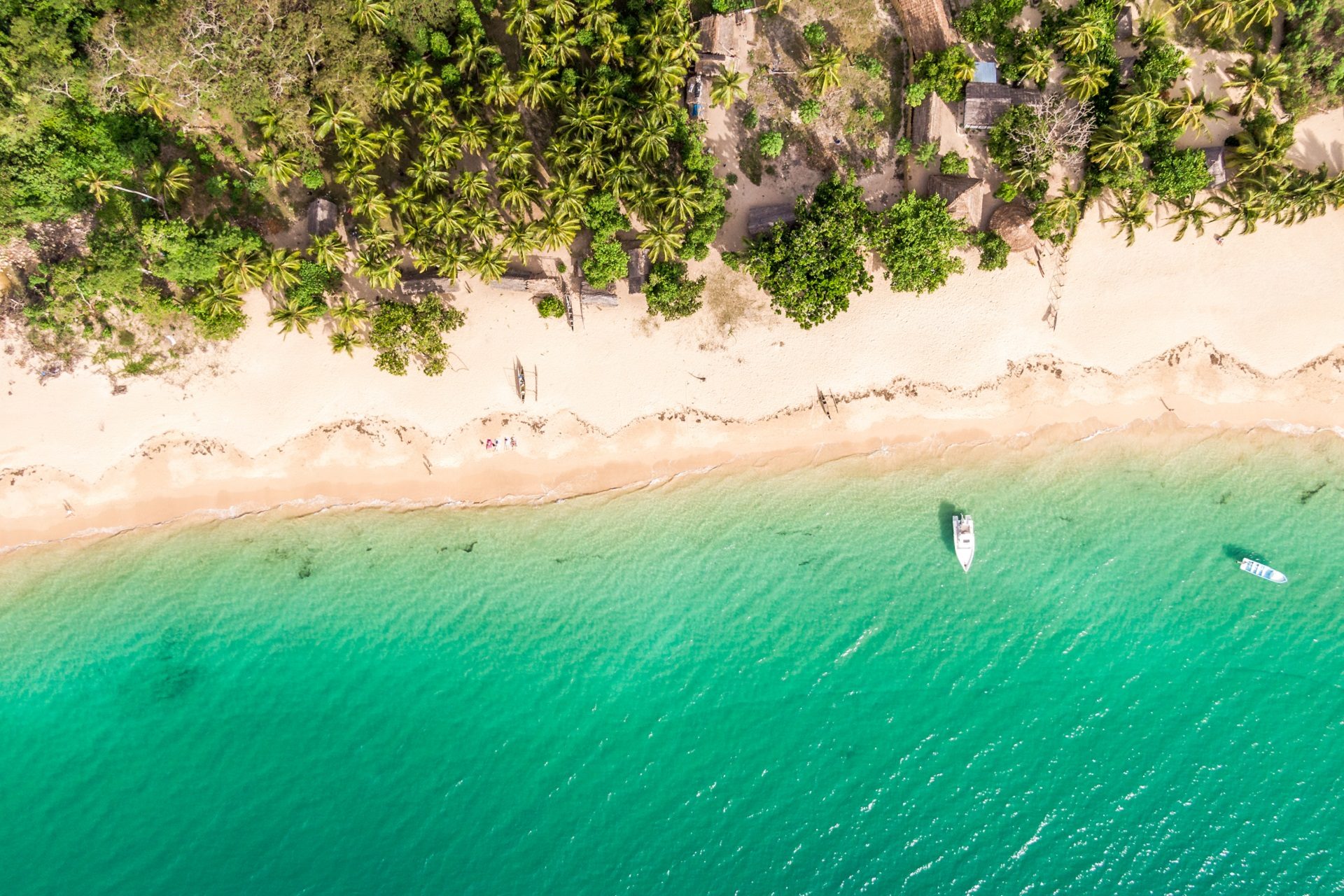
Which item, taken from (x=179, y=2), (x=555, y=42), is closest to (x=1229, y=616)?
(x=555, y=42)

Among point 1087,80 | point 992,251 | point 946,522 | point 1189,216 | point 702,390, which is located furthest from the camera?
point 946,522

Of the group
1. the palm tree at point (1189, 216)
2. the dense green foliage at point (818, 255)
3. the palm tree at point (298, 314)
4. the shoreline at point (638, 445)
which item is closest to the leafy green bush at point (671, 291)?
the dense green foliage at point (818, 255)

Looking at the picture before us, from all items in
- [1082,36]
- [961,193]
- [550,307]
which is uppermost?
[1082,36]

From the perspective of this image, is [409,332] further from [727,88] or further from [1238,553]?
[1238,553]

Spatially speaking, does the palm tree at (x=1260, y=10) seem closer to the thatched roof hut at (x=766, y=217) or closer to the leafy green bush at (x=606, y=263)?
the thatched roof hut at (x=766, y=217)

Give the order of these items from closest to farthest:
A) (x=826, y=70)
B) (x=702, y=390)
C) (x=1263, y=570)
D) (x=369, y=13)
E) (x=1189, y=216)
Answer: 1. (x=369, y=13)
2. (x=826, y=70)
3. (x=1189, y=216)
4. (x=702, y=390)
5. (x=1263, y=570)

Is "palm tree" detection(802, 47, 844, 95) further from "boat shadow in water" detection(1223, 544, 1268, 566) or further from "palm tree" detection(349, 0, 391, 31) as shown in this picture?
"boat shadow in water" detection(1223, 544, 1268, 566)

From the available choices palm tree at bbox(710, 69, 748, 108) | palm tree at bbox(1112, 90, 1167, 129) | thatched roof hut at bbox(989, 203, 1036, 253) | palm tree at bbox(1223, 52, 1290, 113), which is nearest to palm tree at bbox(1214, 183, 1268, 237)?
palm tree at bbox(1223, 52, 1290, 113)

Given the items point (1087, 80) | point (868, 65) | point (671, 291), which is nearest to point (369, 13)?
point (671, 291)
